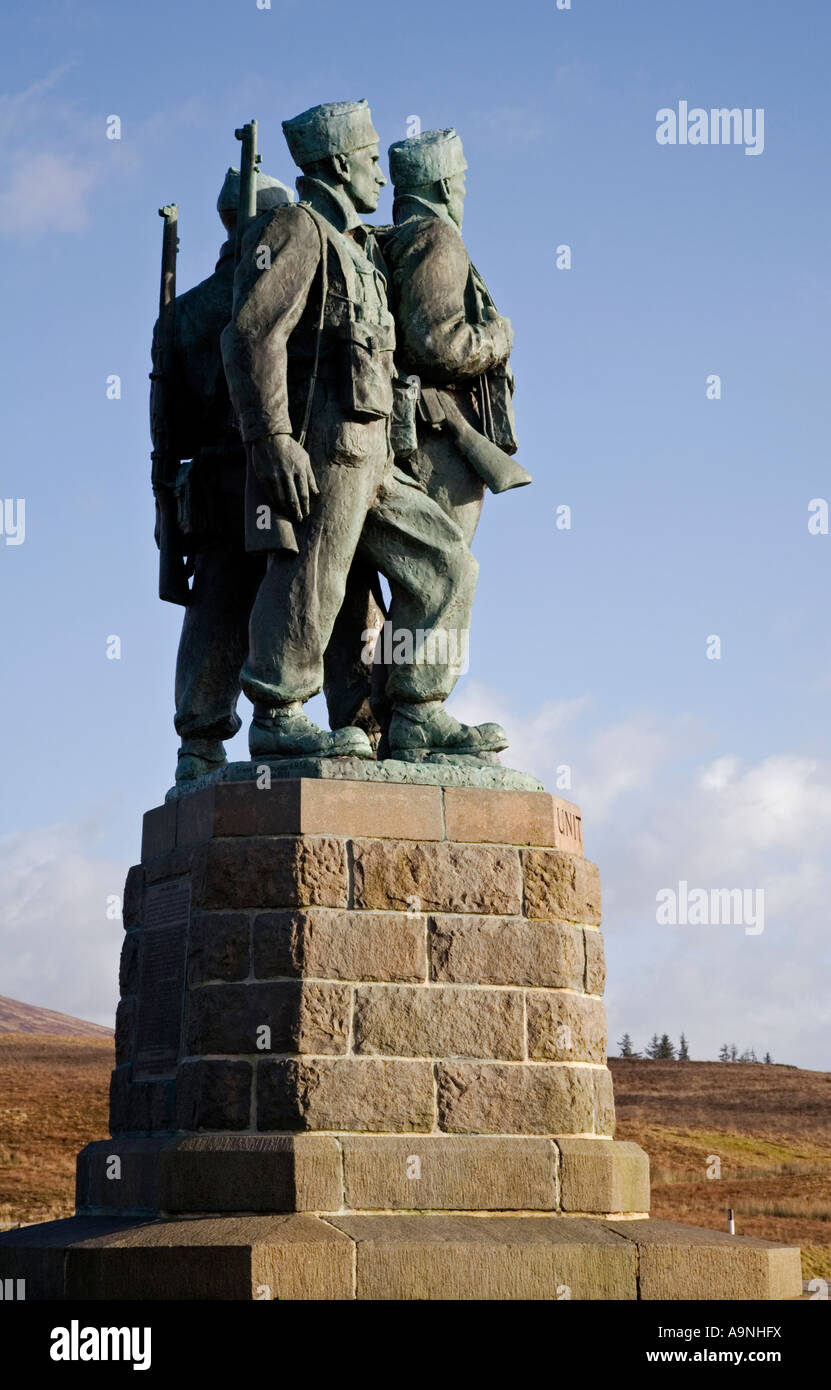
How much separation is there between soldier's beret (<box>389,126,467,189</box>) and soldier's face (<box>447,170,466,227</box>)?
0.04 meters

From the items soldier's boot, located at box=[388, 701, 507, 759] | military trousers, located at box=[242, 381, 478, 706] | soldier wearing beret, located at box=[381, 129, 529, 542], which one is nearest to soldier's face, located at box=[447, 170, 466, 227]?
soldier wearing beret, located at box=[381, 129, 529, 542]

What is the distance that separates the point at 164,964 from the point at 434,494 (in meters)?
2.88

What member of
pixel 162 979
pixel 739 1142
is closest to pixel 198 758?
pixel 162 979

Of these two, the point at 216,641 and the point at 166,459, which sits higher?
the point at 166,459

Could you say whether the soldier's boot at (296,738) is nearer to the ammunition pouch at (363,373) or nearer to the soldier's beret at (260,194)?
the ammunition pouch at (363,373)

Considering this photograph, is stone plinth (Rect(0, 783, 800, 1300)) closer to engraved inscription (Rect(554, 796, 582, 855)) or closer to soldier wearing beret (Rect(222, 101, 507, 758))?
engraved inscription (Rect(554, 796, 582, 855))

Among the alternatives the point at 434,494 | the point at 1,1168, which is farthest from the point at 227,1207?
the point at 1,1168

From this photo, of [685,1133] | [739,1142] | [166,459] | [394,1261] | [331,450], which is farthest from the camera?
[739,1142]

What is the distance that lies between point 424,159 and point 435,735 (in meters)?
3.24

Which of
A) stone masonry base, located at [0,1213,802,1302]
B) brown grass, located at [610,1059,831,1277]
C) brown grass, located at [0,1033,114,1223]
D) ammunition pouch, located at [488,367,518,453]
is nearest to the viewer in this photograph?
stone masonry base, located at [0,1213,802,1302]

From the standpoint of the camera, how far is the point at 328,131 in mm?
9398

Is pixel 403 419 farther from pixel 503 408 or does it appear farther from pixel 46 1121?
pixel 46 1121

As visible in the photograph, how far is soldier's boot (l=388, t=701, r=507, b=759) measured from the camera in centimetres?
918
